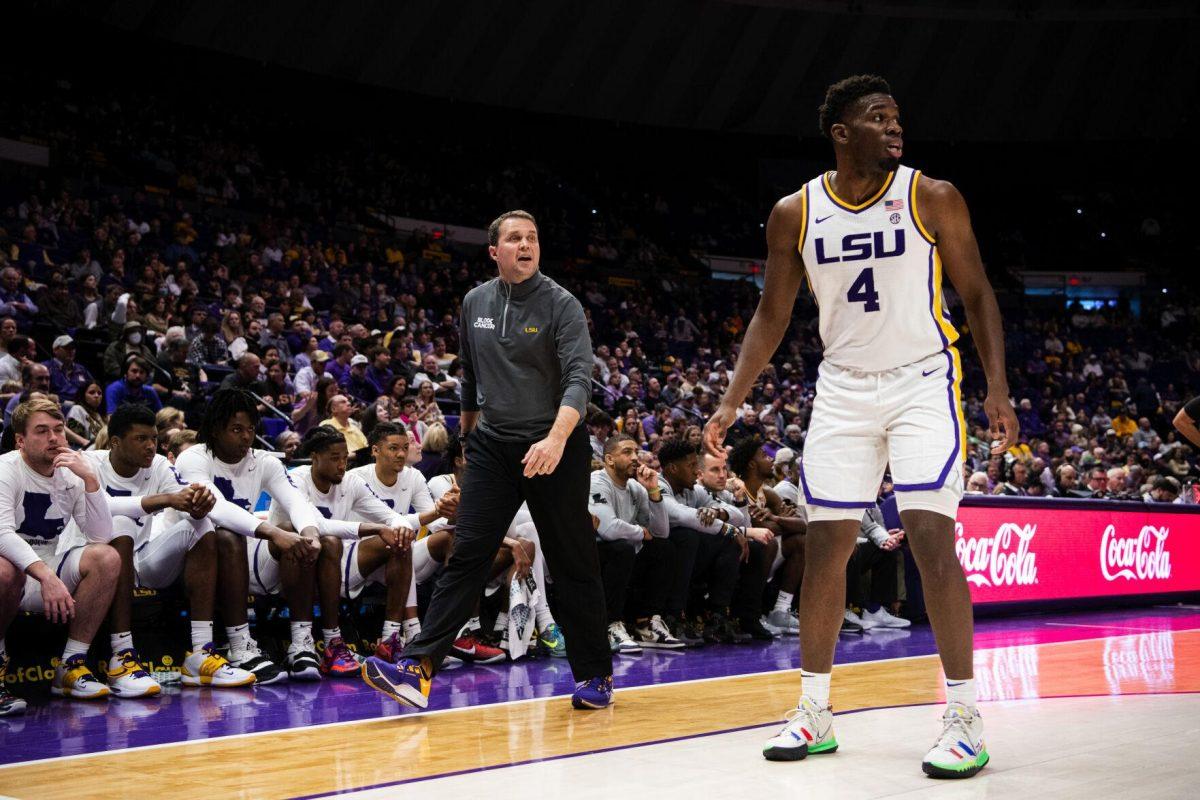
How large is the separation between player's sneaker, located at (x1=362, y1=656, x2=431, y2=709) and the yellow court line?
9 cm

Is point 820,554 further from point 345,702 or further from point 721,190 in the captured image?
point 721,190

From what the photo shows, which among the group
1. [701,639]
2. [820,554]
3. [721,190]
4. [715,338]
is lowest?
[701,639]

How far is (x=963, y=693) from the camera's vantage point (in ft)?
10.9

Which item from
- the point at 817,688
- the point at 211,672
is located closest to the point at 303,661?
the point at 211,672

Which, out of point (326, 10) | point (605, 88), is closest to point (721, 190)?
point (605, 88)

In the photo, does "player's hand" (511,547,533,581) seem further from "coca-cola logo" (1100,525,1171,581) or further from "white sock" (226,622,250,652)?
"coca-cola logo" (1100,525,1171,581)

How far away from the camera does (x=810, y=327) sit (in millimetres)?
25203

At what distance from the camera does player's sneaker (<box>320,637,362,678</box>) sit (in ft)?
19.3

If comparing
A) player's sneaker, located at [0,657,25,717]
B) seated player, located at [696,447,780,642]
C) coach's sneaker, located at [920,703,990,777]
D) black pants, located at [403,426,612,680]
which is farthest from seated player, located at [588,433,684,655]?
coach's sneaker, located at [920,703,990,777]

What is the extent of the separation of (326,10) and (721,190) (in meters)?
11.0

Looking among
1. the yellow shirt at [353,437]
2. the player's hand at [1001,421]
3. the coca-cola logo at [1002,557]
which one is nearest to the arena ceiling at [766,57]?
the yellow shirt at [353,437]

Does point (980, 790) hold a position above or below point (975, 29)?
below

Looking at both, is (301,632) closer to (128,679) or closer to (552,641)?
(128,679)

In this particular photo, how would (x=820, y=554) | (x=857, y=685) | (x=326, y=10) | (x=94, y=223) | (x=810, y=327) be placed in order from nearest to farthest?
(x=820, y=554) < (x=857, y=685) < (x=94, y=223) < (x=326, y=10) < (x=810, y=327)
